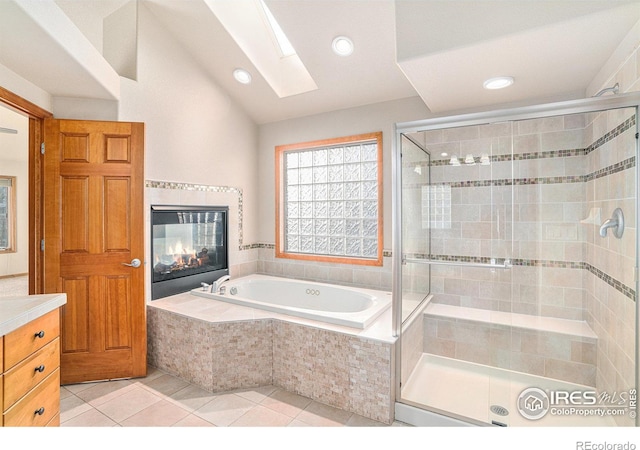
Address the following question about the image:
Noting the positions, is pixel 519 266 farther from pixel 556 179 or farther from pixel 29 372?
pixel 29 372

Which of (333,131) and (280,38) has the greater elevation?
(280,38)

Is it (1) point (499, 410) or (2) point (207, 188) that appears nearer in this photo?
(1) point (499, 410)

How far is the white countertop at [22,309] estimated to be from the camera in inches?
54.2

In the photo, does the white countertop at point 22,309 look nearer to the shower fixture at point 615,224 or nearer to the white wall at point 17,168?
the white wall at point 17,168

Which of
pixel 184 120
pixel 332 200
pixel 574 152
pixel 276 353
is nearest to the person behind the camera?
pixel 574 152

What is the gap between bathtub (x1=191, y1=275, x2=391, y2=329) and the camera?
2554 mm

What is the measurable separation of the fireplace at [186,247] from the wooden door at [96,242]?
0.31 metres

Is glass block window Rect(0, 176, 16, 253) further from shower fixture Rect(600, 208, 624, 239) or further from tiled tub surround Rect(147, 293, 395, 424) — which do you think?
shower fixture Rect(600, 208, 624, 239)

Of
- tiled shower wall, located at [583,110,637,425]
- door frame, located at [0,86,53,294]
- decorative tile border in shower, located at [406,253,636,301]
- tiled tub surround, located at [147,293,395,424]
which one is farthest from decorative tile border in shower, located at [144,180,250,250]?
tiled shower wall, located at [583,110,637,425]

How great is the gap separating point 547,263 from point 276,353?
6.31 feet

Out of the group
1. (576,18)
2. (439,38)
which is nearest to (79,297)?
(439,38)

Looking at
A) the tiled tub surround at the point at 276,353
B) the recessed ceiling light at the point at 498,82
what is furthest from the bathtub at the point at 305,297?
the recessed ceiling light at the point at 498,82

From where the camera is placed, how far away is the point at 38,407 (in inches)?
61.2
